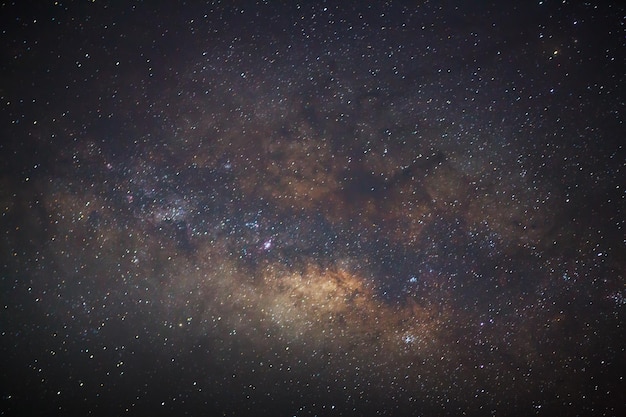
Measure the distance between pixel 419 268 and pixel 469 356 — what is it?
50.7 inches

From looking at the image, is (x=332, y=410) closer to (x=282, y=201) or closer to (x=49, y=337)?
(x=282, y=201)

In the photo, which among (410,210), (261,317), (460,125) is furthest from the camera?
(261,317)

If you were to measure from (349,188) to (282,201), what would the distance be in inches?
27.9

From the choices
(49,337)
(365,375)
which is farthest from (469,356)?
(49,337)

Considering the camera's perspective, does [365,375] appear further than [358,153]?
Yes

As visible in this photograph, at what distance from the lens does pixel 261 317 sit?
3.44m

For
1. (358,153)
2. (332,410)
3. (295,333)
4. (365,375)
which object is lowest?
(332,410)

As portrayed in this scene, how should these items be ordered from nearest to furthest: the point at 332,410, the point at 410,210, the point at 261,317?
the point at 410,210, the point at 261,317, the point at 332,410

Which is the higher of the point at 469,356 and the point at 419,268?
the point at 419,268

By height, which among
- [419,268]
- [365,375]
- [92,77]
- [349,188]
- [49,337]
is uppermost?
[92,77]

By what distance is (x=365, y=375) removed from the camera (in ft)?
11.8

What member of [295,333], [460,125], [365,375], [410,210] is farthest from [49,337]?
[460,125]

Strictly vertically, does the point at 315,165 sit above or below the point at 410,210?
above

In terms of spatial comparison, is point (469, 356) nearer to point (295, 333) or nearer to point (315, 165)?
point (295, 333)
